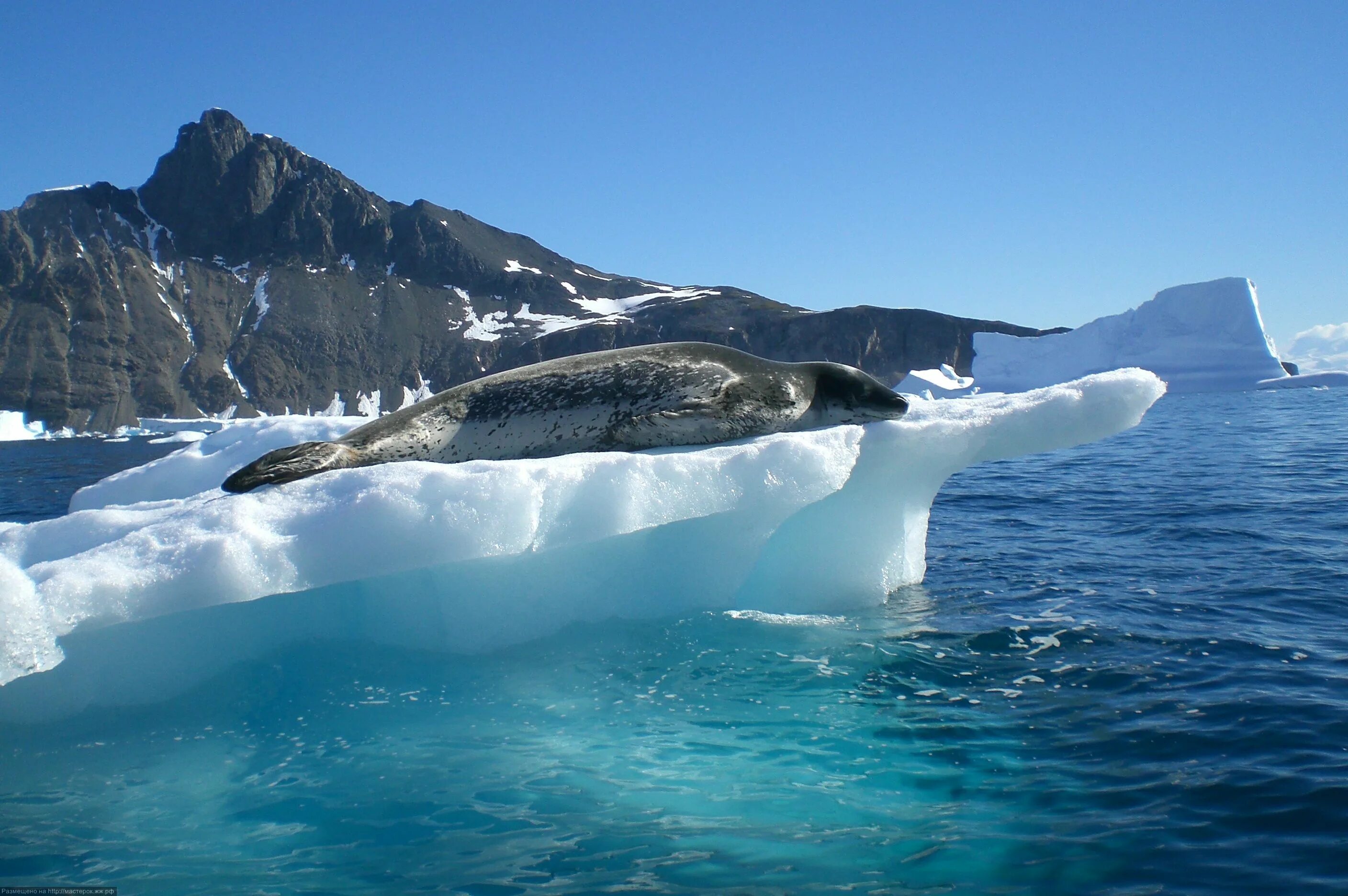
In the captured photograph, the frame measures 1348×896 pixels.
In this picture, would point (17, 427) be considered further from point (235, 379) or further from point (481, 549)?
point (481, 549)

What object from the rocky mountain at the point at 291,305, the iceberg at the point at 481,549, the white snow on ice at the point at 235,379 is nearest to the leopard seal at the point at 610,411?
the iceberg at the point at 481,549

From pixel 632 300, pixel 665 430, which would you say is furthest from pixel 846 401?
pixel 632 300

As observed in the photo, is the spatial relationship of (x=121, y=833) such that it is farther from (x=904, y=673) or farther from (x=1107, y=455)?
(x=1107, y=455)

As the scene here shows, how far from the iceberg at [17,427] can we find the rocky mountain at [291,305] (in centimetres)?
160

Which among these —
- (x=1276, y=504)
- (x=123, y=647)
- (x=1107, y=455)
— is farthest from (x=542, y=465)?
(x=1107, y=455)

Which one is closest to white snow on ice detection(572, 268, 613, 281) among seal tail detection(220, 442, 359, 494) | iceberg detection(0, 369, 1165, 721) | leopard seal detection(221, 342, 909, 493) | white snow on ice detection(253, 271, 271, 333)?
white snow on ice detection(253, 271, 271, 333)

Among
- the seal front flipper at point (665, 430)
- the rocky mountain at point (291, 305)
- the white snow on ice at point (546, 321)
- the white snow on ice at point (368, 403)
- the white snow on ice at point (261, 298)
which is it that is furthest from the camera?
the white snow on ice at point (261, 298)

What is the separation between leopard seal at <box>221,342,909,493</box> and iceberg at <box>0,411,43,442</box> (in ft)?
182

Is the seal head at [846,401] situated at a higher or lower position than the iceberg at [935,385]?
lower

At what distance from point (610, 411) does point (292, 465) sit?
1.82m

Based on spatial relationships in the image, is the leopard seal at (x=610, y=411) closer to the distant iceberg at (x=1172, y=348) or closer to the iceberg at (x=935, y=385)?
the iceberg at (x=935, y=385)

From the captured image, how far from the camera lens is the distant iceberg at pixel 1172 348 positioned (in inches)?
1448

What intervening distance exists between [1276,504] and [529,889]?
877cm

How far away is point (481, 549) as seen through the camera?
360cm
